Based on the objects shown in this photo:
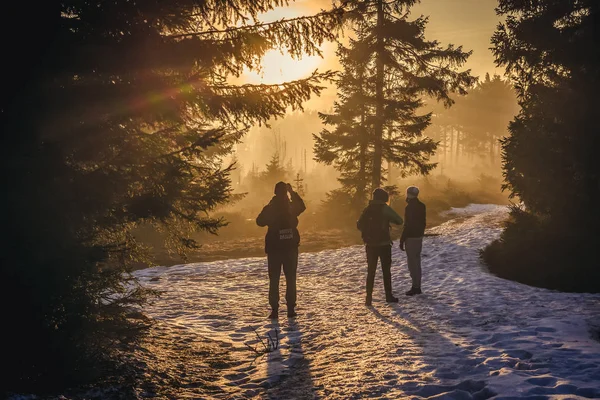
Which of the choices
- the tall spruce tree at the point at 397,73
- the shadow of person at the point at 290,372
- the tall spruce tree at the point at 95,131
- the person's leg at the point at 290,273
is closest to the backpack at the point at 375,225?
the person's leg at the point at 290,273

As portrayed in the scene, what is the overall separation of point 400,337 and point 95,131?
5.44 metres

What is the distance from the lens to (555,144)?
37.6ft

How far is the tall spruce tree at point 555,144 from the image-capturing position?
423 inches

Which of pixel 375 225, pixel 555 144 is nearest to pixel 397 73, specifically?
pixel 555 144

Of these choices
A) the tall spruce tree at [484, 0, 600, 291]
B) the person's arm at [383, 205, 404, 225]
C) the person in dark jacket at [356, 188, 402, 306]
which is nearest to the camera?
the person's arm at [383, 205, 404, 225]

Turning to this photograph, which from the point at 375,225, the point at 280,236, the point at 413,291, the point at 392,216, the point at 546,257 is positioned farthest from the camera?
the point at 546,257

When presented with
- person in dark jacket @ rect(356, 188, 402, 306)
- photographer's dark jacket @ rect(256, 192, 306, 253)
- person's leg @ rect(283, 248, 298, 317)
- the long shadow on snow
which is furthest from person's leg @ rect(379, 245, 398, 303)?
photographer's dark jacket @ rect(256, 192, 306, 253)

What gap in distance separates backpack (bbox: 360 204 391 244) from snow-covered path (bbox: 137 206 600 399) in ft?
4.92

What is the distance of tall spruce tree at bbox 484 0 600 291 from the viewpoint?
35.2 ft

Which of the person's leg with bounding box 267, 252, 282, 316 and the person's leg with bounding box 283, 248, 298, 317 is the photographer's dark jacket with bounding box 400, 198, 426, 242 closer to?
the person's leg with bounding box 283, 248, 298, 317

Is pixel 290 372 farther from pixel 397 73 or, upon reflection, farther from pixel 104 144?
pixel 397 73

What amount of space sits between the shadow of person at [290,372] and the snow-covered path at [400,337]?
0.6 inches

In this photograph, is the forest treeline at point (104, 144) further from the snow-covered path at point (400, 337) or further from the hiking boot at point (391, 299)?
the hiking boot at point (391, 299)

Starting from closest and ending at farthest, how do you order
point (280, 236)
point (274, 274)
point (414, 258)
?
point (280, 236)
point (274, 274)
point (414, 258)
